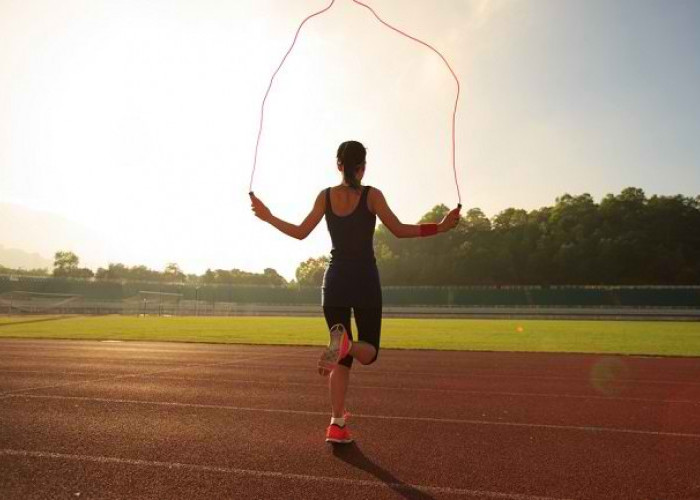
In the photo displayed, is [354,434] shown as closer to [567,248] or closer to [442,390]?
[442,390]

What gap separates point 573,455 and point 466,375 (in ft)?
20.7

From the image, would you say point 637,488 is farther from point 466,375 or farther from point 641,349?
point 641,349

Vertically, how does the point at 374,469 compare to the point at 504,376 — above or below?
above

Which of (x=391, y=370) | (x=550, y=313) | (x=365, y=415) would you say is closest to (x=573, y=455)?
(x=365, y=415)

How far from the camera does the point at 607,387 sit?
9.48 metres

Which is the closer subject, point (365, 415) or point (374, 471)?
point (374, 471)

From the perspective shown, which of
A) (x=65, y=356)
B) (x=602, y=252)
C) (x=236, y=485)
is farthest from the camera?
(x=602, y=252)

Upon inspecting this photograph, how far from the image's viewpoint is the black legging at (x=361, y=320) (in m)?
4.71

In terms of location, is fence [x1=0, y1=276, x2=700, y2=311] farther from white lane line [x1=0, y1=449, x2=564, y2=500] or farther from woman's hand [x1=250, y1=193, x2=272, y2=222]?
woman's hand [x1=250, y1=193, x2=272, y2=222]

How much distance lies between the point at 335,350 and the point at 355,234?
3.09 feet

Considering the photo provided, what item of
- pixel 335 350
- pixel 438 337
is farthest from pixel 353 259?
pixel 438 337

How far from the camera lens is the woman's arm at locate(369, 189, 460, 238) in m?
4.76

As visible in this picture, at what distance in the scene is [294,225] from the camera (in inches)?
198

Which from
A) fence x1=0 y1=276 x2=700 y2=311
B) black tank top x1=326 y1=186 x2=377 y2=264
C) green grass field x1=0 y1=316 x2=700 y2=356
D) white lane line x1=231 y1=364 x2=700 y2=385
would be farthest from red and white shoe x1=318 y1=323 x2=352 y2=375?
fence x1=0 y1=276 x2=700 y2=311
